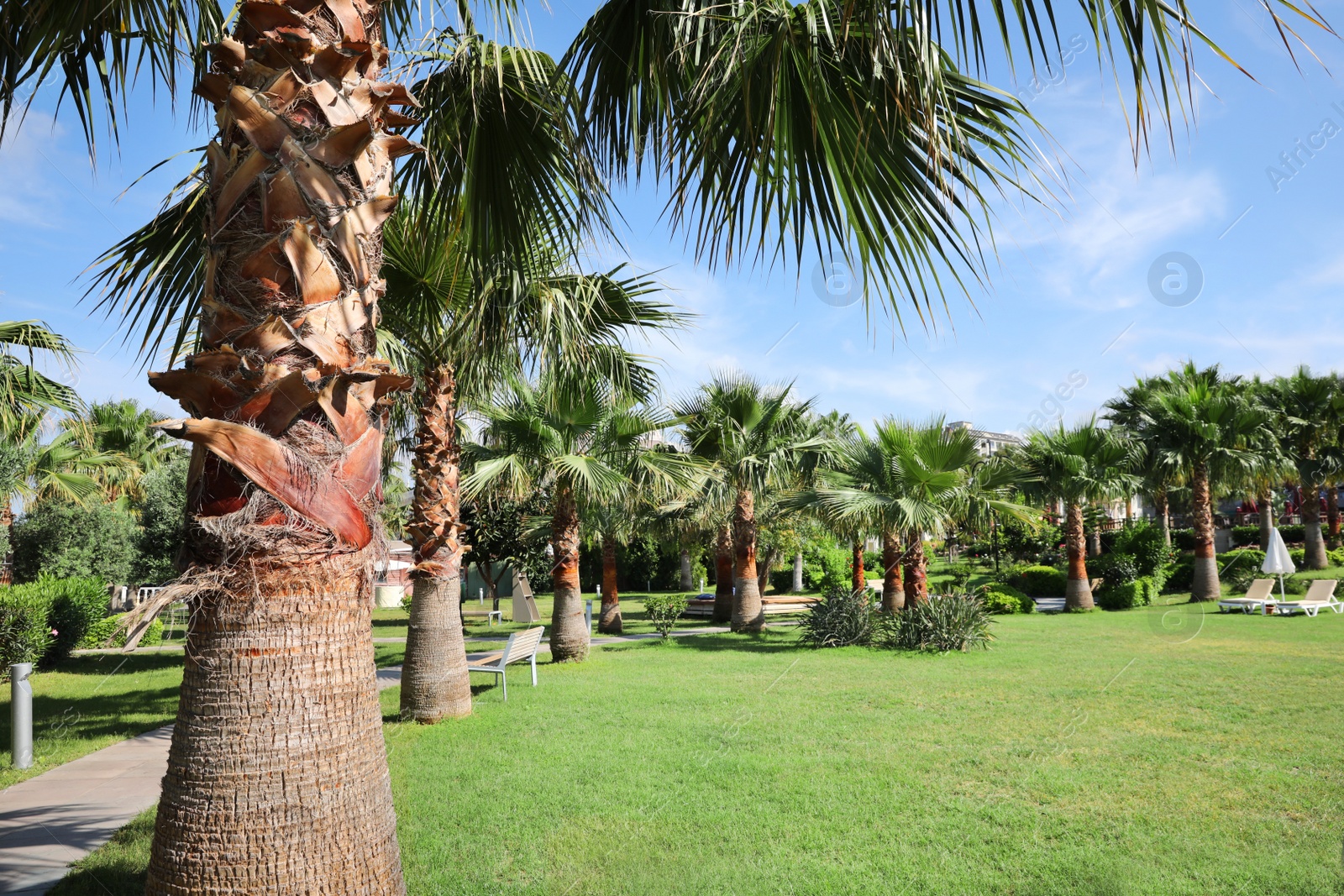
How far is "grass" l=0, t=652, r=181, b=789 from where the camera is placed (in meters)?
7.85

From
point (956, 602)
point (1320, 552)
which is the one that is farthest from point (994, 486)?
point (1320, 552)

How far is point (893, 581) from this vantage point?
53.5 ft

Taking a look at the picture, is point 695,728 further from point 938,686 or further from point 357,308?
point 357,308

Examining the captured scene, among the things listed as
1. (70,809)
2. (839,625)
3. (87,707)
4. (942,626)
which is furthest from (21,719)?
(942,626)

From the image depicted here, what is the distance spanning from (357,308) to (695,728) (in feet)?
21.4

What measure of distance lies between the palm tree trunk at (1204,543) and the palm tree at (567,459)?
1620cm

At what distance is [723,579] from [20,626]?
15.5 metres

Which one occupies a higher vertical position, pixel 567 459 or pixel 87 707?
pixel 567 459

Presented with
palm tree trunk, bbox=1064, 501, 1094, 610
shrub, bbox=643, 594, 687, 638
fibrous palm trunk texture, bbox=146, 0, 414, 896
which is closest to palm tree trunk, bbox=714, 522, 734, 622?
shrub, bbox=643, 594, 687, 638

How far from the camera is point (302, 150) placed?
2422 mm

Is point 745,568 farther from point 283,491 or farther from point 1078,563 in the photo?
point 283,491

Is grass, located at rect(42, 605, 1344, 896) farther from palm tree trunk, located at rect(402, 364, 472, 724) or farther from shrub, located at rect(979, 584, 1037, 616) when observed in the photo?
shrub, located at rect(979, 584, 1037, 616)

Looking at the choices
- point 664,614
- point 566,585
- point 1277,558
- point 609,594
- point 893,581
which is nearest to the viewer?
point 566,585

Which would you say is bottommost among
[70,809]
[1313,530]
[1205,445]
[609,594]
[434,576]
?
[70,809]
